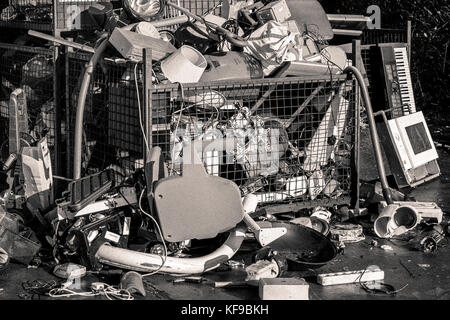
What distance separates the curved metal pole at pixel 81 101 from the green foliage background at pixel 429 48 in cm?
519

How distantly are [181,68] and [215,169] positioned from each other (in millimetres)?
823

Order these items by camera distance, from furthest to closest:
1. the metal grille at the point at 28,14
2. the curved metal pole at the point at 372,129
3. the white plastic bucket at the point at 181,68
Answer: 1. the metal grille at the point at 28,14
2. the curved metal pole at the point at 372,129
3. the white plastic bucket at the point at 181,68

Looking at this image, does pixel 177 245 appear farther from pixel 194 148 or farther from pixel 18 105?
pixel 18 105

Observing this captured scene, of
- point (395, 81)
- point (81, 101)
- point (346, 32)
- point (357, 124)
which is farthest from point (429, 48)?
point (81, 101)

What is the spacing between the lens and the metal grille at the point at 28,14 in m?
7.17

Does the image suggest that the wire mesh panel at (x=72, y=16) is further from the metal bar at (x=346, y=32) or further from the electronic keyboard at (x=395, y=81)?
the electronic keyboard at (x=395, y=81)

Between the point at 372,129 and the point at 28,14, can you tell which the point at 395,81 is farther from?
the point at 28,14

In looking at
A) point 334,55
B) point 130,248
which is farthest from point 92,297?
point 334,55

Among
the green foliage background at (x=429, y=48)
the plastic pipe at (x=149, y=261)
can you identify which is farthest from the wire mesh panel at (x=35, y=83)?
the green foliage background at (x=429, y=48)

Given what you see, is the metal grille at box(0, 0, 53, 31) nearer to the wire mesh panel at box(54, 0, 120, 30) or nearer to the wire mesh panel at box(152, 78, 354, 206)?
the wire mesh panel at box(54, 0, 120, 30)

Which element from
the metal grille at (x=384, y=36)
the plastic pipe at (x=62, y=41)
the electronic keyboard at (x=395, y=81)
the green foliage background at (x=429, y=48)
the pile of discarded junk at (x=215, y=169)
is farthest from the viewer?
the green foliage background at (x=429, y=48)

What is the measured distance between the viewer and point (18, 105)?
21.1 ft

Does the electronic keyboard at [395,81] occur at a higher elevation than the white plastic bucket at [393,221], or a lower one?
higher

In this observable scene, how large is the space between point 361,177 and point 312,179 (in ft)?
3.76
